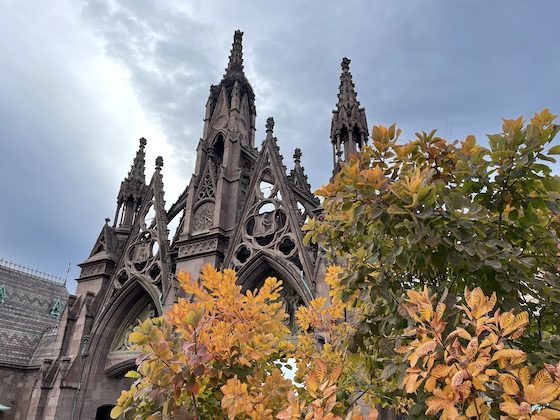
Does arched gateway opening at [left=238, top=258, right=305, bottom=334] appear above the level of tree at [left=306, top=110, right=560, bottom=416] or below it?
above

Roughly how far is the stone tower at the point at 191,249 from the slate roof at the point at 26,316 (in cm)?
569

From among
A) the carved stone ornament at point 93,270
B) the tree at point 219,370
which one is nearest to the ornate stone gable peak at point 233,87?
the carved stone ornament at point 93,270

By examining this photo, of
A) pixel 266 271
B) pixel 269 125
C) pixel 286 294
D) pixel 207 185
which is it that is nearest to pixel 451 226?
pixel 286 294

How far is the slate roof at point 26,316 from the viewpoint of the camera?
65.0ft

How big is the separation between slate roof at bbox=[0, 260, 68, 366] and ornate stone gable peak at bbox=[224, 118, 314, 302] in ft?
40.2

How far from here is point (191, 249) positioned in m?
14.4

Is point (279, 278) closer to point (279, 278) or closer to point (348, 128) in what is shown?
point (279, 278)

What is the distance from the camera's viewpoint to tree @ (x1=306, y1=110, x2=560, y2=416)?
9.84ft

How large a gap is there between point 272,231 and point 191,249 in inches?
122

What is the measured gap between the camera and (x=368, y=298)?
3.47 m

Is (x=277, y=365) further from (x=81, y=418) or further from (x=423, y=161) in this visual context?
(x=81, y=418)

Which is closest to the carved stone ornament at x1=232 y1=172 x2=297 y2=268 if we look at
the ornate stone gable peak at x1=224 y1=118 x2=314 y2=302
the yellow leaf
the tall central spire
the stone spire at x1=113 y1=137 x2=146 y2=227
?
the ornate stone gable peak at x1=224 y1=118 x2=314 y2=302

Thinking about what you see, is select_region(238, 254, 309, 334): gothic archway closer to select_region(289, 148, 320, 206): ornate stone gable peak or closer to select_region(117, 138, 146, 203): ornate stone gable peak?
select_region(289, 148, 320, 206): ornate stone gable peak

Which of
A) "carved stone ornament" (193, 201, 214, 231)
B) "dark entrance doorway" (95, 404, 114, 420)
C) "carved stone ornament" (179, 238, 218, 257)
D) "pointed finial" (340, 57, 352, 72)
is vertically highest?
"pointed finial" (340, 57, 352, 72)
